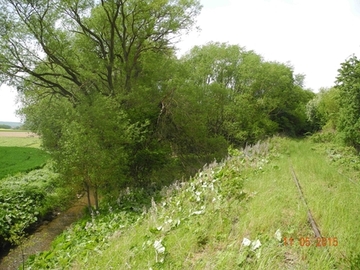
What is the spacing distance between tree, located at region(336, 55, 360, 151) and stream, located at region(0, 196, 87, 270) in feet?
50.5

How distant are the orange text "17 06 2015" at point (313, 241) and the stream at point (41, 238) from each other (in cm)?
555

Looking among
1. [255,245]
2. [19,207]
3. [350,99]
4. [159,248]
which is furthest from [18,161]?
[350,99]

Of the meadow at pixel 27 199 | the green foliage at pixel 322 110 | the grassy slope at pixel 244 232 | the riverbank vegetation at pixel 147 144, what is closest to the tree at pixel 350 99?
the riverbank vegetation at pixel 147 144

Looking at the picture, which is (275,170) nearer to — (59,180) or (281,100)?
(59,180)

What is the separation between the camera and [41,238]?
28.9 feet

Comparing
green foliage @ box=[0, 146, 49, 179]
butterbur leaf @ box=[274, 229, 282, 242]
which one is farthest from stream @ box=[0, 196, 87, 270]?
butterbur leaf @ box=[274, 229, 282, 242]

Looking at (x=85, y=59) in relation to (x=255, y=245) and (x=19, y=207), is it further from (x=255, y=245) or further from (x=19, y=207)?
(x=255, y=245)

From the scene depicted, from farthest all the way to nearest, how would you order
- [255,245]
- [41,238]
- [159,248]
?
[41,238]
[159,248]
[255,245]

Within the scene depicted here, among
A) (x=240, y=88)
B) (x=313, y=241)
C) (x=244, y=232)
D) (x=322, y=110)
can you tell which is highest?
(x=240, y=88)

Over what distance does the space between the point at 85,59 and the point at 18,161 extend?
36.2ft

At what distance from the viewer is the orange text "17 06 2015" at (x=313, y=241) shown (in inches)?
119

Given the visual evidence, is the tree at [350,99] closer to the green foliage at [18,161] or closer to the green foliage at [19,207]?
the green foliage at [19,207]

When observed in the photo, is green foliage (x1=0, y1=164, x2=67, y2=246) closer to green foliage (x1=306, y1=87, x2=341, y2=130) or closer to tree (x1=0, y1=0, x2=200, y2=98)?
tree (x1=0, y1=0, x2=200, y2=98)

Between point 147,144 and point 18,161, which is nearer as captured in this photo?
point 147,144
